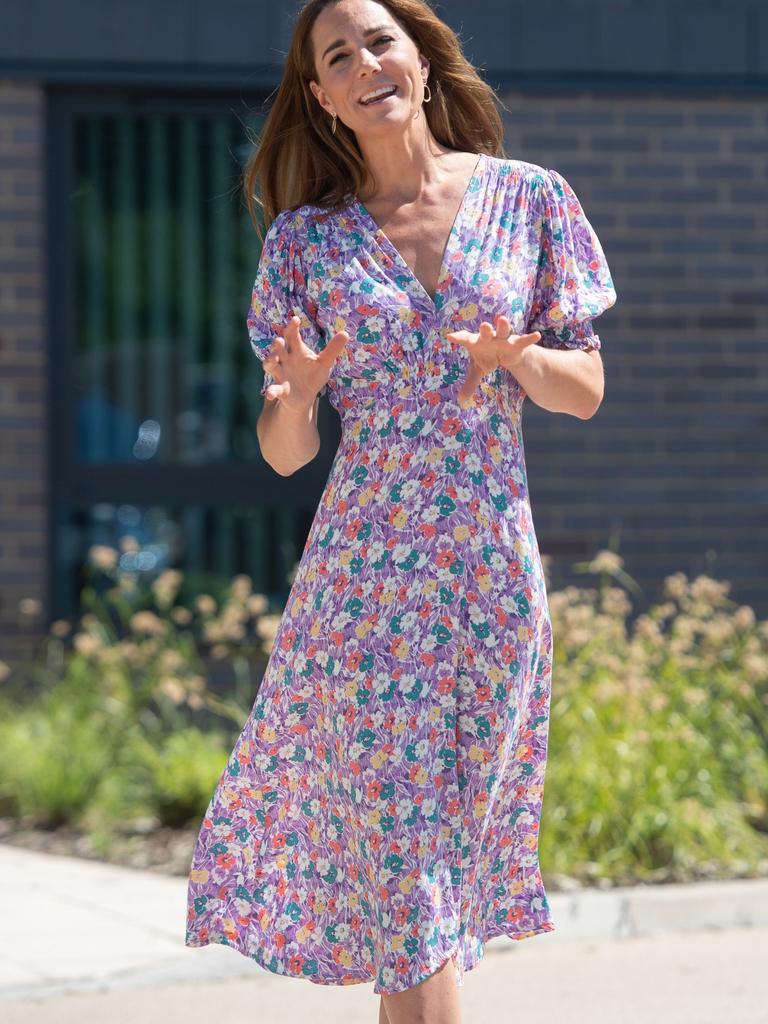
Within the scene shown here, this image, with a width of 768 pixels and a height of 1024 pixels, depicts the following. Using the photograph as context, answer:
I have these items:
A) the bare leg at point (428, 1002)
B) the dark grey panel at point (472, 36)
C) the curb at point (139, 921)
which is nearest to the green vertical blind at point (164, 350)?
the dark grey panel at point (472, 36)

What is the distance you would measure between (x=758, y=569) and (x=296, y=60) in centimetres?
540

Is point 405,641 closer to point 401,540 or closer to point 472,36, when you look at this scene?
point 401,540

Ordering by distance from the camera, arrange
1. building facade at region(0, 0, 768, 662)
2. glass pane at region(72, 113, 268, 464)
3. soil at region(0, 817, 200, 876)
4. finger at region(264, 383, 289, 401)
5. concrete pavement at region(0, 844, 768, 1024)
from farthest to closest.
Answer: glass pane at region(72, 113, 268, 464) → building facade at region(0, 0, 768, 662) → soil at region(0, 817, 200, 876) → concrete pavement at region(0, 844, 768, 1024) → finger at region(264, 383, 289, 401)

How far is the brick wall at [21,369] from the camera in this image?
309 inches

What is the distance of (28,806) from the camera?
6.71 meters

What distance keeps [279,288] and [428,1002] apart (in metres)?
1.24

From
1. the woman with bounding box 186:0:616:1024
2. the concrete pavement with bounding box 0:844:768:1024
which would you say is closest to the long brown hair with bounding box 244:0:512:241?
the woman with bounding box 186:0:616:1024

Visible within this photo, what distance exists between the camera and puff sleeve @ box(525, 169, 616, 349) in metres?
3.07

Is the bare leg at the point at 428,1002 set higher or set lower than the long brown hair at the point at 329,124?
lower

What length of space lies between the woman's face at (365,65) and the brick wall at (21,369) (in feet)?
16.1

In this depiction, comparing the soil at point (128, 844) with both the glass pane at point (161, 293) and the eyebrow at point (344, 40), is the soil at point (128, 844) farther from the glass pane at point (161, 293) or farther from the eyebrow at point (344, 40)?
the eyebrow at point (344, 40)

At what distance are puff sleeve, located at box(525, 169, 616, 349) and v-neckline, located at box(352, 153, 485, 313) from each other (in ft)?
0.35

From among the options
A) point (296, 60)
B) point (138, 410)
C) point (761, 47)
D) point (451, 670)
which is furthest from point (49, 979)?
point (761, 47)

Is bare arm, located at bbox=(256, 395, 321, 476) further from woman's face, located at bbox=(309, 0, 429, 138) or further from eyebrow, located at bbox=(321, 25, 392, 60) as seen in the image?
eyebrow, located at bbox=(321, 25, 392, 60)
